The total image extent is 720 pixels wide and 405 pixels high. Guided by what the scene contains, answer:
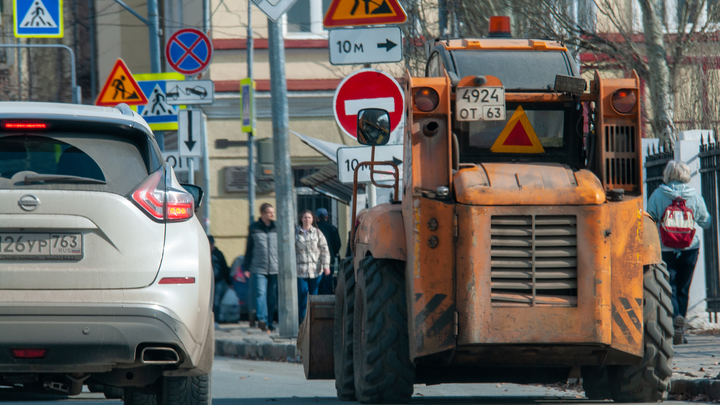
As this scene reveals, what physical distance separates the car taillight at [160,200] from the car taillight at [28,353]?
809mm

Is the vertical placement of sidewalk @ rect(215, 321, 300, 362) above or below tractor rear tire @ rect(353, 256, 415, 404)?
below

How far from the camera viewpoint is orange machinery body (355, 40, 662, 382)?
6.41 metres

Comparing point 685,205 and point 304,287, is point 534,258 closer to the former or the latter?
point 685,205

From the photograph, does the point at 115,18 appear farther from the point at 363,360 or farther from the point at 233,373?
the point at 363,360

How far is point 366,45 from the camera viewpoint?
11.6 meters

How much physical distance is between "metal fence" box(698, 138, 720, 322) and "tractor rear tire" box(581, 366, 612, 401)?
5602 mm

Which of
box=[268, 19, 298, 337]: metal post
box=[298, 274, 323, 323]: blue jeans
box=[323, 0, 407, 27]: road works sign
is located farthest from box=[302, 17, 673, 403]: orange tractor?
box=[298, 274, 323, 323]: blue jeans

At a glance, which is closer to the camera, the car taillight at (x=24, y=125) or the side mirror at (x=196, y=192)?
the car taillight at (x=24, y=125)

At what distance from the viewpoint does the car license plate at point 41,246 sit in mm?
5184

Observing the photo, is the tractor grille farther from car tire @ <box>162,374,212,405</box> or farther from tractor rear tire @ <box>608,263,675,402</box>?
car tire @ <box>162,374,212,405</box>

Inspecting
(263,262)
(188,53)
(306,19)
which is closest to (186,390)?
(263,262)

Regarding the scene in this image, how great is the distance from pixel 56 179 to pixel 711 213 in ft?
30.7

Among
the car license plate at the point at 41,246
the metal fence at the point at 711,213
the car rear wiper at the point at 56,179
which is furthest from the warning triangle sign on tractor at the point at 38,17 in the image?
the car license plate at the point at 41,246

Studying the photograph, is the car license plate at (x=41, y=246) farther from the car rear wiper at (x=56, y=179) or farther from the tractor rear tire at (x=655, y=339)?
the tractor rear tire at (x=655, y=339)
